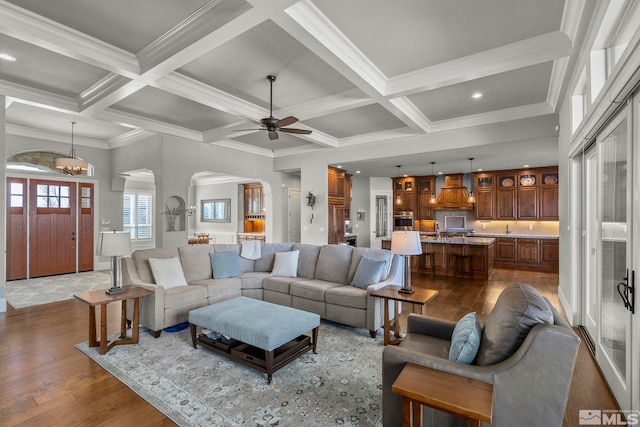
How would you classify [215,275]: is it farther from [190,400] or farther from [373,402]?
[373,402]

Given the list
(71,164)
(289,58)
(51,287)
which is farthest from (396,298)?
(51,287)

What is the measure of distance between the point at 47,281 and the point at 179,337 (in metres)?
4.88

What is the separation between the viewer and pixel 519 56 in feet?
10.5

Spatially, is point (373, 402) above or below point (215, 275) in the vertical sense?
below

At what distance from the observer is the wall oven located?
1028 cm

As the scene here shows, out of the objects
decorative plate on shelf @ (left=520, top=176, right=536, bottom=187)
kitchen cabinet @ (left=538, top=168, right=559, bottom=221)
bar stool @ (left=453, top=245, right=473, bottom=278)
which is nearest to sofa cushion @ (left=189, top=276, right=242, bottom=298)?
bar stool @ (left=453, top=245, right=473, bottom=278)

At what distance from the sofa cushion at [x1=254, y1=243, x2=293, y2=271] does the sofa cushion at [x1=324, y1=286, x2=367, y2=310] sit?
4.79ft

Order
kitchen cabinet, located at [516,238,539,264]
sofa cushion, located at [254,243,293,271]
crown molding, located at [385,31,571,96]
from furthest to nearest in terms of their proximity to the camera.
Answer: kitchen cabinet, located at [516,238,539,264]
sofa cushion, located at [254,243,293,271]
crown molding, located at [385,31,571,96]

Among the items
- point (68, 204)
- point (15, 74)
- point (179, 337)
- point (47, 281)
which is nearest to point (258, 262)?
point (179, 337)

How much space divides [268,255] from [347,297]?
1.85m

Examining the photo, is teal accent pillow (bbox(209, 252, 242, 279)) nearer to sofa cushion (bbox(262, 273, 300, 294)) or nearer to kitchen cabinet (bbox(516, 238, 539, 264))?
sofa cushion (bbox(262, 273, 300, 294))

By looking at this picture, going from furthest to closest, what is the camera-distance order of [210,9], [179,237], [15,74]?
[179,237] < [15,74] < [210,9]

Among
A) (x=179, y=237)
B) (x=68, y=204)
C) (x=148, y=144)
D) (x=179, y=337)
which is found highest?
(x=148, y=144)

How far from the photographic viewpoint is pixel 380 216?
35.2 feet
